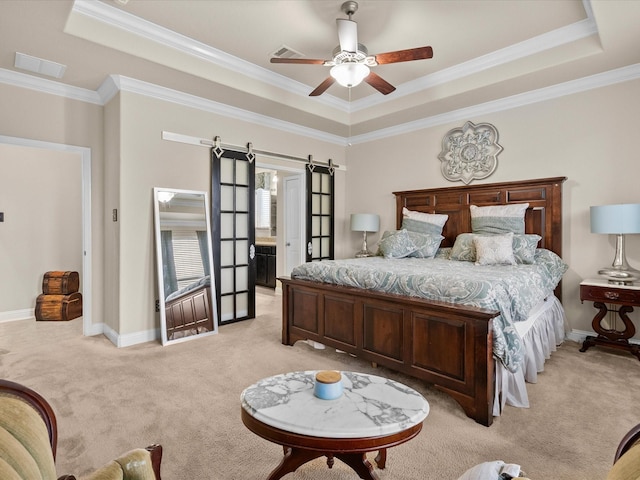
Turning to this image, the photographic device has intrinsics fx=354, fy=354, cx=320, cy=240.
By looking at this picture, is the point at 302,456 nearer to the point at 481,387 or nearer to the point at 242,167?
the point at 481,387

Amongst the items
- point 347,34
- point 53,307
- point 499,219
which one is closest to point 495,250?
point 499,219

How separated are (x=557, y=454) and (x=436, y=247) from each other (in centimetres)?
259

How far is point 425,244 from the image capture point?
165 inches

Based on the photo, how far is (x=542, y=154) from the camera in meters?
3.95

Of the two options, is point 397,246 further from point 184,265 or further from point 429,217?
point 184,265

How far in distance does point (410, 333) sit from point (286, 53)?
2909 mm

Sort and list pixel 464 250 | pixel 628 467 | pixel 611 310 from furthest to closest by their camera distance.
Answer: pixel 464 250 → pixel 611 310 → pixel 628 467

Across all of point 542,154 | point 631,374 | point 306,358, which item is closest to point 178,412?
point 306,358

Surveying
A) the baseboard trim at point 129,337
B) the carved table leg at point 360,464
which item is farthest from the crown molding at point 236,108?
the carved table leg at point 360,464

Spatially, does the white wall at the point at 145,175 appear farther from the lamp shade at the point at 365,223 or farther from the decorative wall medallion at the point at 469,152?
the decorative wall medallion at the point at 469,152

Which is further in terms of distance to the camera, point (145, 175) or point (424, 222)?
point (424, 222)

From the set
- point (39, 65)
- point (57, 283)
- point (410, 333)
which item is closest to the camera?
point (410, 333)

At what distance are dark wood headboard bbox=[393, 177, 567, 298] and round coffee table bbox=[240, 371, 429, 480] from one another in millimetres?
3156

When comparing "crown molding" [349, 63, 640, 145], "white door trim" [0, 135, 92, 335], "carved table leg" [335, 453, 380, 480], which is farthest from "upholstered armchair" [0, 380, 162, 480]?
"crown molding" [349, 63, 640, 145]
